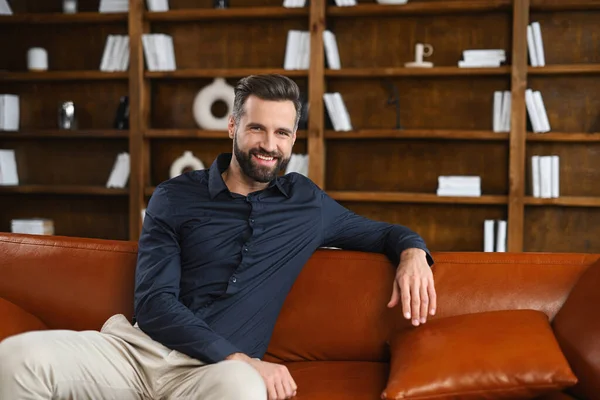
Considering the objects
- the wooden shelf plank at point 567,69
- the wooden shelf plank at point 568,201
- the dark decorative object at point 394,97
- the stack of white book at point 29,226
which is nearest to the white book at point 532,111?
the wooden shelf plank at point 567,69

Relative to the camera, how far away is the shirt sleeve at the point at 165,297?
5.82ft

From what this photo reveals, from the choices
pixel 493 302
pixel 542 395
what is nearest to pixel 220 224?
pixel 493 302

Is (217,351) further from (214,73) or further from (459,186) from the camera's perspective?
(214,73)

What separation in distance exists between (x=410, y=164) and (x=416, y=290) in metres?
2.69

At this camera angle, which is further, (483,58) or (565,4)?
(483,58)

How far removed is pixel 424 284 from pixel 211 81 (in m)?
3.15

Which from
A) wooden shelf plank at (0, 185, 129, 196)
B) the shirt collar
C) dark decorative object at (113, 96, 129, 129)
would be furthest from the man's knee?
dark decorative object at (113, 96, 129, 129)

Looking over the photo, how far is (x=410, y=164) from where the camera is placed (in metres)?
4.52

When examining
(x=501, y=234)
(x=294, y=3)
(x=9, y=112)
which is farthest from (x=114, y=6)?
(x=501, y=234)

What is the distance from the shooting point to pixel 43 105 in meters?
5.09

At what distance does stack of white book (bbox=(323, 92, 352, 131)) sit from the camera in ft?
14.3

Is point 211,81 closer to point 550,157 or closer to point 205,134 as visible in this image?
point 205,134

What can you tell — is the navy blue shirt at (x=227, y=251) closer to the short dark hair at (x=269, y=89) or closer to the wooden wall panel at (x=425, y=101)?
the short dark hair at (x=269, y=89)

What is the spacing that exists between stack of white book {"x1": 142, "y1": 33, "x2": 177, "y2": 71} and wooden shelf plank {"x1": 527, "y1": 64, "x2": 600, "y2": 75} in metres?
2.16
